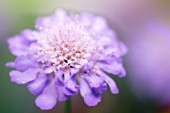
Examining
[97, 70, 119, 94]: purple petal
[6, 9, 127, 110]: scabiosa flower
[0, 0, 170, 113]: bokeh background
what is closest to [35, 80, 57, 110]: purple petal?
[6, 9, 127, 110]: scabiosa flower

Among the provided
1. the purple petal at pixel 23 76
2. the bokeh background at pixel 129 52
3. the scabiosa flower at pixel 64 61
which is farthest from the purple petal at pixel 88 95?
the bokeh background at pixel 129 52

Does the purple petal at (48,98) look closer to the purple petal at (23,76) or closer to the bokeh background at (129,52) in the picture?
the purple petal at (23,76)

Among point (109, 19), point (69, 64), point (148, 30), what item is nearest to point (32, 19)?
point (109, 19)

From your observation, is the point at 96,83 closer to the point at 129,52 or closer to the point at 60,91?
the point at 60,91

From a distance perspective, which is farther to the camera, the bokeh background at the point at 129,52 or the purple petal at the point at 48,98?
the bokeh background at the point at 129,52

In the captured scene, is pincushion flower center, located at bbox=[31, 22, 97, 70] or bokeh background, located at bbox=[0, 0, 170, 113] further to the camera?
bokeh background, located at bbox=[0, 0, 170, 113]

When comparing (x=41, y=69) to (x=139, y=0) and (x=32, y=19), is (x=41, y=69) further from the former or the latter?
(x=139, y=0)

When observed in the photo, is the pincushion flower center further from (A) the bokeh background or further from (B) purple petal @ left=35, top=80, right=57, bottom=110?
(A) the bokeh background
